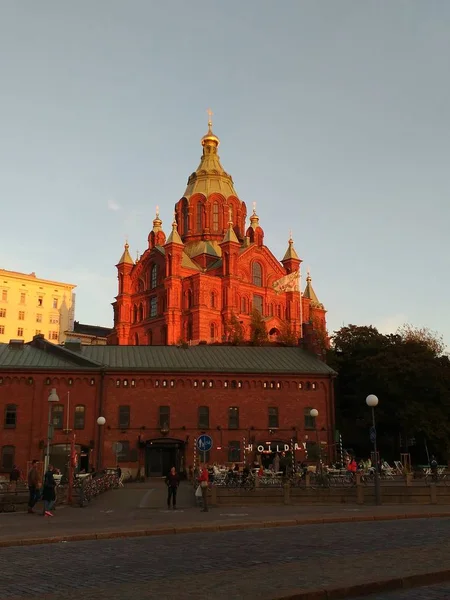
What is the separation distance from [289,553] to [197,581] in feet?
12.4

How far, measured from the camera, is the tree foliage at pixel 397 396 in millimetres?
53688

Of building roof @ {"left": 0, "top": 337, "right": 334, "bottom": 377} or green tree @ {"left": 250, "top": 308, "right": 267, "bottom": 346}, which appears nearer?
building roof @ {"left": 0, "top": 337, "right": 334, "bottom": 377}

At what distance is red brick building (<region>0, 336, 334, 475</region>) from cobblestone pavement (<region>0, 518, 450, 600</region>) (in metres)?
31.3

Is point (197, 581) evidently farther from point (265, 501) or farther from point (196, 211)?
point (196, 211)

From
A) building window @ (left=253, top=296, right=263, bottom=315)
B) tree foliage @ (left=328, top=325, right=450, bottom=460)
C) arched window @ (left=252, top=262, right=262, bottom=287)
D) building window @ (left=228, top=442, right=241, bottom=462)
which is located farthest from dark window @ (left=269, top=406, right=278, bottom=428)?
arched window @ (left=252, top=262, right=262, bottom=287)

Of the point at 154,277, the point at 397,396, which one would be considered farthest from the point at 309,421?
the point at 154,277

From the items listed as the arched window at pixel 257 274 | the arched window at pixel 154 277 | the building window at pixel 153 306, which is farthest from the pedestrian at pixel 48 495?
the arched window at pixel 257 274

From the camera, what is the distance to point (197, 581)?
35.2ft

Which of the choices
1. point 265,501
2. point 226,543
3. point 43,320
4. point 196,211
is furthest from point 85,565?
point 43,320

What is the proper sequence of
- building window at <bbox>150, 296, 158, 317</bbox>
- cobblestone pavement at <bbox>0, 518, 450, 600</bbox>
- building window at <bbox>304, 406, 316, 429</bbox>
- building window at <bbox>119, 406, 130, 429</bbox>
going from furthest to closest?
building window at <bbox>150, 296, 158, 317</bbox>, building window at <bbox>304, 406, 316, 429</bbox>, building window at <bbox>119, 406, 130, 429</bbox>, cobblestone pavement at <bbox>0, 518, 450, 600</bbox>

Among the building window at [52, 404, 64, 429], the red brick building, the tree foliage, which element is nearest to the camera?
the red brick building

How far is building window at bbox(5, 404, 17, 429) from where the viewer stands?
46844mm

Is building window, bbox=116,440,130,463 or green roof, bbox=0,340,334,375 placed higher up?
green roof, bbox=0,340,334,375

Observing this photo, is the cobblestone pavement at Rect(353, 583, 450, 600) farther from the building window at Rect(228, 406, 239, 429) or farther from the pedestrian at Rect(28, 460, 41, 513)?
the building window at Rect(228, 406, 239, 429)
